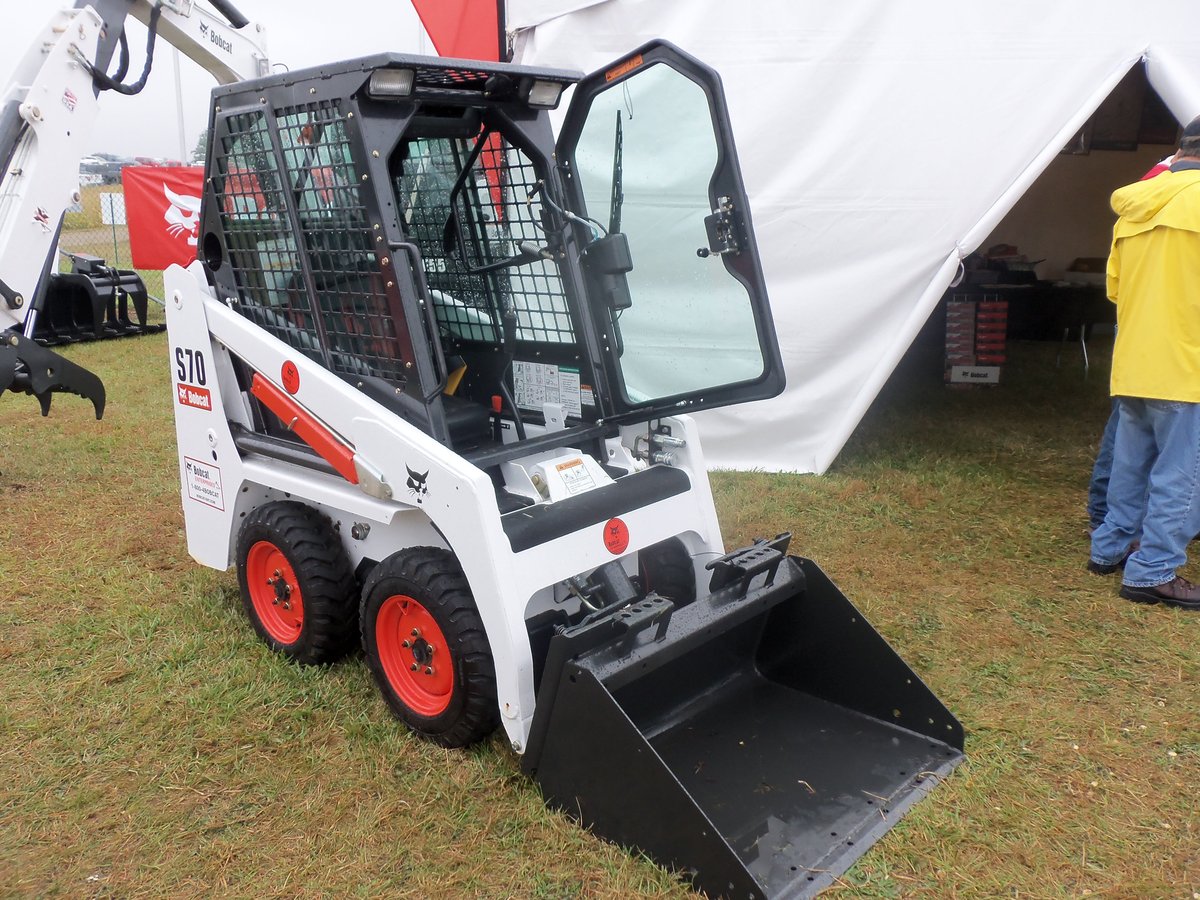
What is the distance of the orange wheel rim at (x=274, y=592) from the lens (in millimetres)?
3438

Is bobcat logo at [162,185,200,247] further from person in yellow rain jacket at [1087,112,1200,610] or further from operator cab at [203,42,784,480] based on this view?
person in yellow rain jacket at [1087,112,1200,610]

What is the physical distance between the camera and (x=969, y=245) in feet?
16.4

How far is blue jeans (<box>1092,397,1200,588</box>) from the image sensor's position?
3.80 metres

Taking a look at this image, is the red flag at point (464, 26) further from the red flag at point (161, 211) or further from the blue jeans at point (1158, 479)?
the red flag at point (161, 211)

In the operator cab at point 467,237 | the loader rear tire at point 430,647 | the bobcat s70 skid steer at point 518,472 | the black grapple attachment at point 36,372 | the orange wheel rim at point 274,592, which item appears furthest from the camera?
the black grapple attachment at point 36,372

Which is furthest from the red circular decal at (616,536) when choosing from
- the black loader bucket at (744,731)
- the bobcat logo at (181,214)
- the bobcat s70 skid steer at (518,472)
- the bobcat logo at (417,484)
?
the bobcat logo at (181,214)

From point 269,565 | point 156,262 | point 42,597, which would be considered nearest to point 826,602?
point 269,565

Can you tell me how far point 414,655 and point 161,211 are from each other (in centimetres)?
1055

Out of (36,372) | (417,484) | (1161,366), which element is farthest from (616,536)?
(36,372)

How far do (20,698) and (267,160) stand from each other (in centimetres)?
198

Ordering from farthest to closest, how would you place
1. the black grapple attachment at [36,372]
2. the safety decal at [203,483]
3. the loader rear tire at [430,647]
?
the black grapple attachment at [36,372] → the safety decal at [203,483] → the loader rear tire at [430,647]

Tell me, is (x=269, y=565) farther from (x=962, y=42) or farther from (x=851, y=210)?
(x=962, y=42)

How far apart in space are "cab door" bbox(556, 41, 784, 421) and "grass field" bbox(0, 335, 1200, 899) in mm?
1182

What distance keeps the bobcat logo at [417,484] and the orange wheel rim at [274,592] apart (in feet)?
2.57
